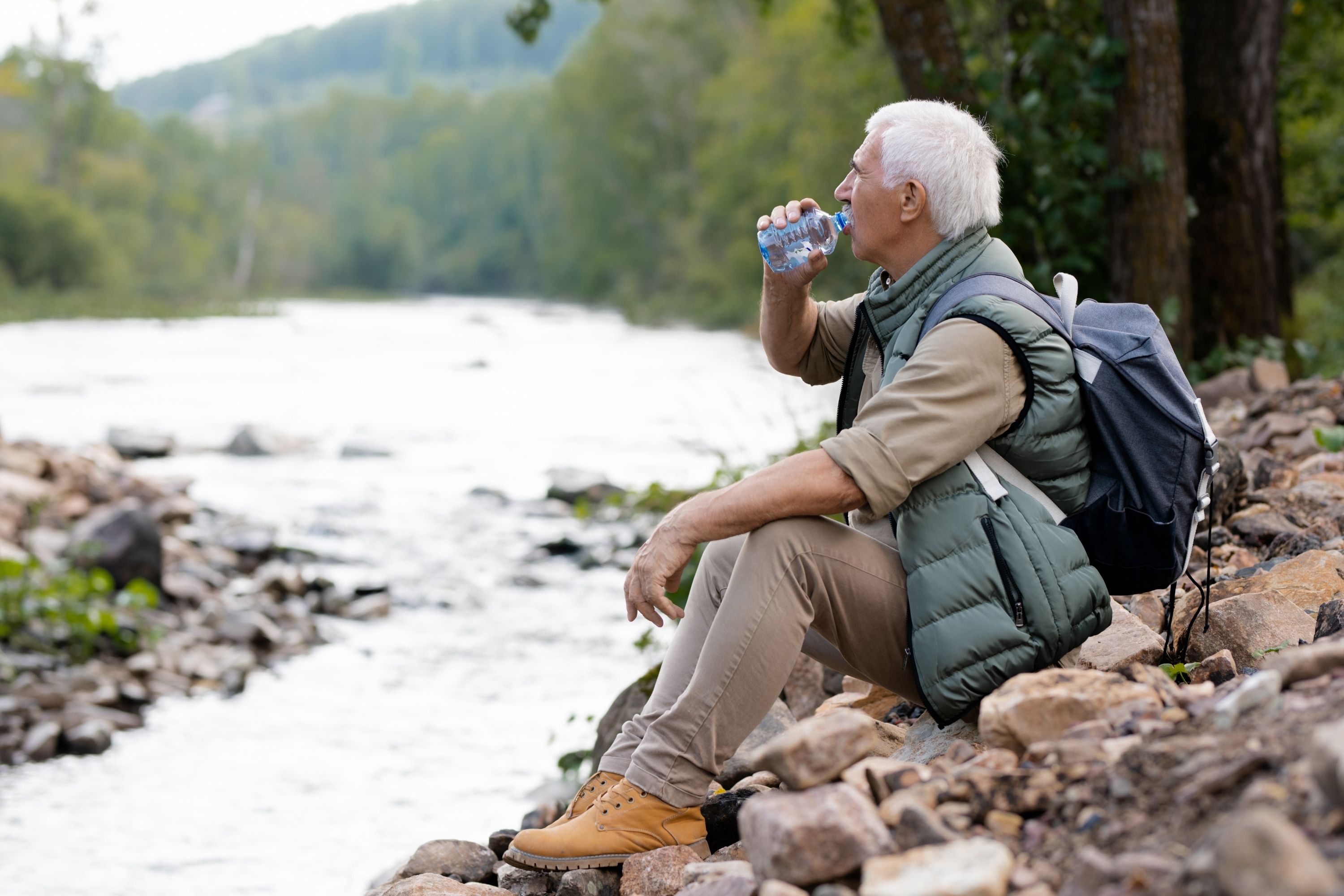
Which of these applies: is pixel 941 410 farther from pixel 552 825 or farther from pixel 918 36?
pixel 918 36

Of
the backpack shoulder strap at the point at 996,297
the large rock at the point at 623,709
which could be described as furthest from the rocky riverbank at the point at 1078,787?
the backpack shoulder strap at the point at 996,297

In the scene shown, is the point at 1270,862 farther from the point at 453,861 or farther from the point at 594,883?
the point at 453,861

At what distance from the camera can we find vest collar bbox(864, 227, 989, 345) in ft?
8.64

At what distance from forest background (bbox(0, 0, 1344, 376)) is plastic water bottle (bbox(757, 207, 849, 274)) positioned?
66 cm

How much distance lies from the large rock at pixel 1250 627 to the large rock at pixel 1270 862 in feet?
4.81

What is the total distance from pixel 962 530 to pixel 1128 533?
367 mm

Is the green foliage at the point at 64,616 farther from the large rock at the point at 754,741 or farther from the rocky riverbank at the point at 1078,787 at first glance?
the large rock at the point at 754,741

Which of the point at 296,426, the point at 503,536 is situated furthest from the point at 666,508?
the point at 296,426

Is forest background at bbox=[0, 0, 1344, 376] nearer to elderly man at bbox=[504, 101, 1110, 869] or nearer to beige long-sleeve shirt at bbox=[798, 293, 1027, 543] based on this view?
elderly man at bbox=[504, 101, 1110, 869]

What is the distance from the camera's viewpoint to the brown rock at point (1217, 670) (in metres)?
2.58

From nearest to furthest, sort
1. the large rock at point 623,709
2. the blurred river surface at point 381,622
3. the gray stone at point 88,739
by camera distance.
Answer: the large rock at point 623,709 < the blurred river surface at point 381,622 < the gray stone at point 88,739

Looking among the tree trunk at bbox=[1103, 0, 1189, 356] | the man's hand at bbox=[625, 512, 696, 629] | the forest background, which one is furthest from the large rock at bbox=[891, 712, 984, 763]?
the tree trunk at bbox=[1103, 0, 1189, 356]

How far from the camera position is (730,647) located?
2510mm

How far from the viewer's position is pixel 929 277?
264 centimetres
